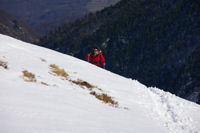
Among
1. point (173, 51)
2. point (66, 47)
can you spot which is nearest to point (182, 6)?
point (173, 51)

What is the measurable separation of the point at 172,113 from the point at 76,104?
495 cm

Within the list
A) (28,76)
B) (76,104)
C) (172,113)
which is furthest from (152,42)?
(76,104)

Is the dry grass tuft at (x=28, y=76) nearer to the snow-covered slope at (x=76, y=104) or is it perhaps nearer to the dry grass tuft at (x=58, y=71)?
the snow-covered slope at (x=76, y=104)

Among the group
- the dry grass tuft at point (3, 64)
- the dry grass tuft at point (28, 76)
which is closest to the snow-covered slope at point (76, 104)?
the dry grass tuft at point (28, 76)

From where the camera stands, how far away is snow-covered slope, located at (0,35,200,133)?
647cm

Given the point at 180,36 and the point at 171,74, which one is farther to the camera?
the point at 180,36

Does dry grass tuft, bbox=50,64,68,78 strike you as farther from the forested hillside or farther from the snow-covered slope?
the forested hillside

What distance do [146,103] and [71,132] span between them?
6.61 metres

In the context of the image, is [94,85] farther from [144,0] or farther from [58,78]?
[144,0]

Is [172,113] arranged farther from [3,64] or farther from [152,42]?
[152,42]

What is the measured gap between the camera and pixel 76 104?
337 inches

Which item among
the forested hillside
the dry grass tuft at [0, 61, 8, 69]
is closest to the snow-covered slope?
the dry grass tuft at [0, 61, 8, 69]

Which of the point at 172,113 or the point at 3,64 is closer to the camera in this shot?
the point at 3,64

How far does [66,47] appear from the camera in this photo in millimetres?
173125
